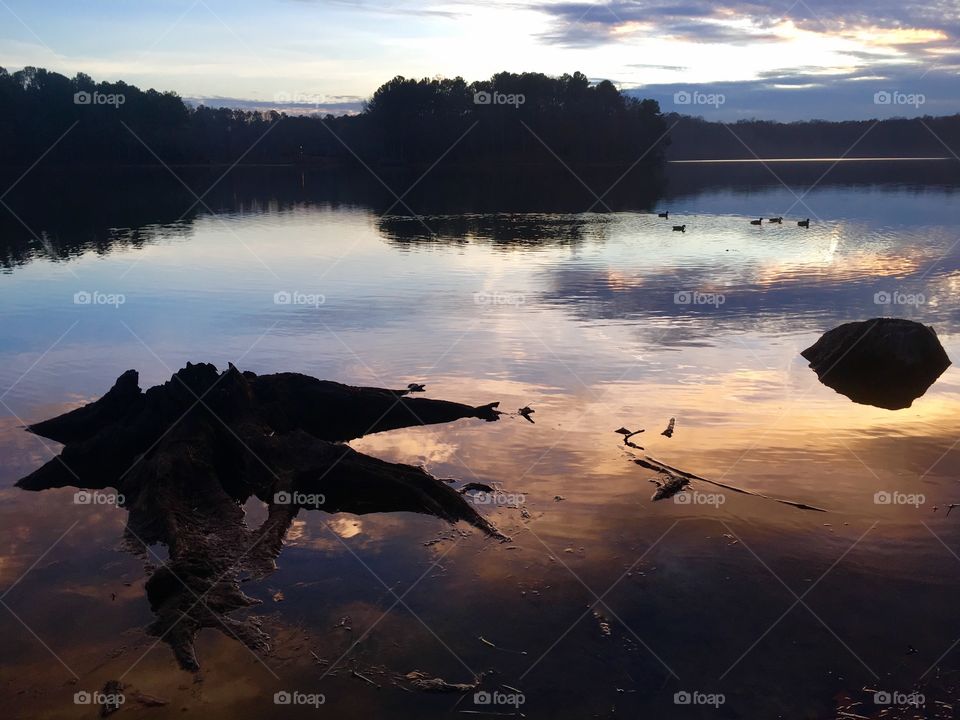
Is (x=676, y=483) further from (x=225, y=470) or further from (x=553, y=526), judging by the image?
(x=225, y=470)

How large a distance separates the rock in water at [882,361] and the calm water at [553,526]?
64 cm

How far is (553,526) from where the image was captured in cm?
1458

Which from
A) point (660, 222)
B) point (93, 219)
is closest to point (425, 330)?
point (660, 222)

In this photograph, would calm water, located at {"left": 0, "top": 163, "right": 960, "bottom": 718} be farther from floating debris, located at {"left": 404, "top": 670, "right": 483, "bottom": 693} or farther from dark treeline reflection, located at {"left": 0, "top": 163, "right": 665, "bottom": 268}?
dark treeline reflection, located at {"left": 0, "top": 163, "right": 665, "bottom": 268}

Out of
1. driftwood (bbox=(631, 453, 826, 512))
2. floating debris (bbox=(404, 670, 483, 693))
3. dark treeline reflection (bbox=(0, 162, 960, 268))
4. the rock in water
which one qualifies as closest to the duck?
driftwood (bbox=(631, 453, 826, 512))

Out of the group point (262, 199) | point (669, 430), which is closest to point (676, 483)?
point (669, 430)

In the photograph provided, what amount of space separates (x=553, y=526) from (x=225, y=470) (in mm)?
6909

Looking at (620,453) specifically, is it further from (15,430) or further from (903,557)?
(15,430)

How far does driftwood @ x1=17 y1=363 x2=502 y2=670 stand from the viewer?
40.2ft

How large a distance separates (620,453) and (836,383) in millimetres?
9249

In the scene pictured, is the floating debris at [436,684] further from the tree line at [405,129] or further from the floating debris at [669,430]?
the tree line at [405,129]

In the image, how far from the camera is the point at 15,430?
19312 mm

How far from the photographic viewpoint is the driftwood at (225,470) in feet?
40.2

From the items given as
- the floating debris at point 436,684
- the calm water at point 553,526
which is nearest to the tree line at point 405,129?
the calm water at point 553,526
